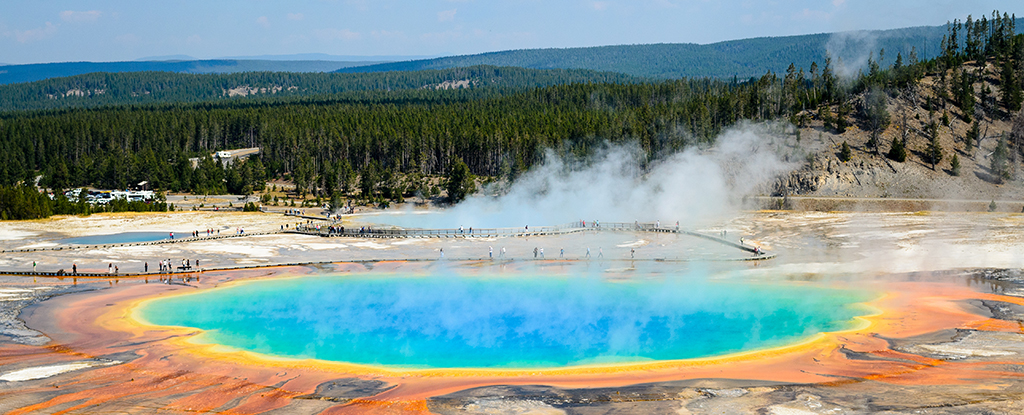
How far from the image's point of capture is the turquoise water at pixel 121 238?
158ft

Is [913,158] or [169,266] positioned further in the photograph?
[913,158]

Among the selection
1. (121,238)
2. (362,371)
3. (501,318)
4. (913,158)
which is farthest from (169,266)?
(913,158)

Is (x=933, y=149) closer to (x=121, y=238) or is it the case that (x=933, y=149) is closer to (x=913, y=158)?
(x=913, y=158)

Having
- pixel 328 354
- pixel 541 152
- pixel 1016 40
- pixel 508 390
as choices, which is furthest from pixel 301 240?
pixel 1016 40

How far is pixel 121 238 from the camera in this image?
50688 mm

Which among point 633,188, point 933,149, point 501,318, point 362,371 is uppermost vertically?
point 933,149

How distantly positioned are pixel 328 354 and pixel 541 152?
5634 centimetres

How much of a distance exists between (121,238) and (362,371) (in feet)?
112

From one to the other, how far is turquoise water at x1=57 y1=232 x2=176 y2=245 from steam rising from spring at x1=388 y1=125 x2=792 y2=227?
16.9 metres

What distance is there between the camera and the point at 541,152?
80.4m

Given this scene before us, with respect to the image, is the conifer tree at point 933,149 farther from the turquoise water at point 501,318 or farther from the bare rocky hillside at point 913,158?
the turquoise water at point 501,318

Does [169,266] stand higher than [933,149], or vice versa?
[933,149]

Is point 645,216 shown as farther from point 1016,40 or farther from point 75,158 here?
point 75,158

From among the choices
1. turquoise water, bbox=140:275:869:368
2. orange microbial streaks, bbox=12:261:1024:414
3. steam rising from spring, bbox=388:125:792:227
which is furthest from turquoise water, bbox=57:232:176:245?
orange microbial streaks, bbox=12:261:1024:414
